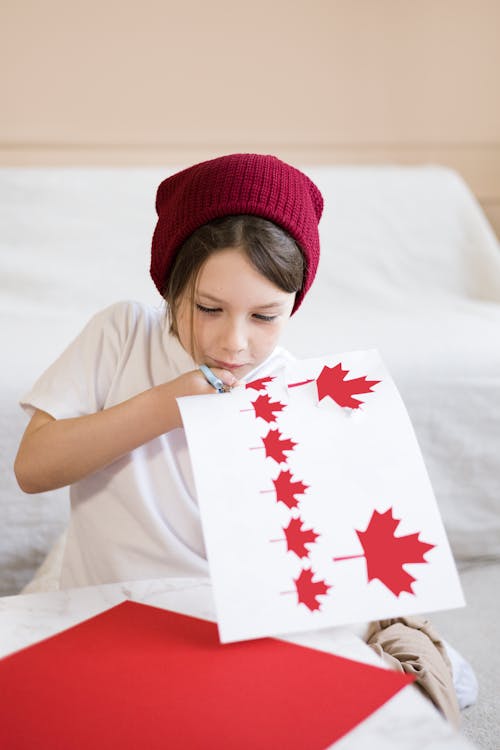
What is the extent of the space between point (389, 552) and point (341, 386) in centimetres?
17

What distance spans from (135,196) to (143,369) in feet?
3.89

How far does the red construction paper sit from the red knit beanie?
43 centimetres

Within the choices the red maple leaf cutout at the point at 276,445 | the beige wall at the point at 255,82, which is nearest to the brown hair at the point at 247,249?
the red maple leaf cutout at the point at 276,445

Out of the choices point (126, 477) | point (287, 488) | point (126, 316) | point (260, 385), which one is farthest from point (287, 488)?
point (126, 316)

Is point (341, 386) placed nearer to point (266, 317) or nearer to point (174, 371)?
point (266, 317)

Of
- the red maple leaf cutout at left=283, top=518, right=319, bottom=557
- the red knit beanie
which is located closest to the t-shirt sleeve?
the red knit beanie

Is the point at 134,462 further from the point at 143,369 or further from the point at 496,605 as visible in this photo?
the point at 496,605

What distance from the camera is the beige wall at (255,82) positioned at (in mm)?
2281

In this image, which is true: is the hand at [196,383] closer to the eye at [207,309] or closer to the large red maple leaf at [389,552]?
the eye at [207,309]

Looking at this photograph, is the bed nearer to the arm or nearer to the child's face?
the arm

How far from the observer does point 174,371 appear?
989 mm

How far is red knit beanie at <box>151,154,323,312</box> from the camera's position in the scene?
0.84 meters

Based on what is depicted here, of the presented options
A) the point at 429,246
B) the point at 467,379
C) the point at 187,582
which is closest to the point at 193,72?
the point at 429,246

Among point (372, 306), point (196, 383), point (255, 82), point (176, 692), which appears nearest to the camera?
point (176, 692)
